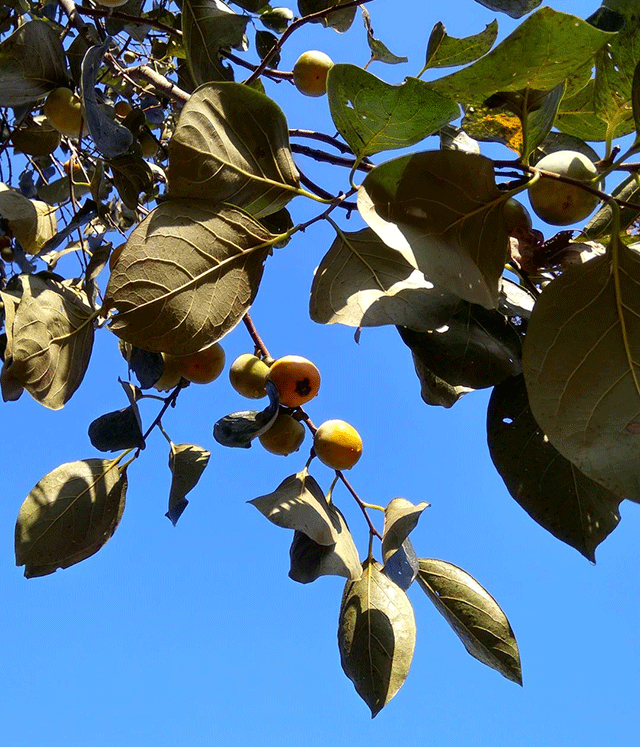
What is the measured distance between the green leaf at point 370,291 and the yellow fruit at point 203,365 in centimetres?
42

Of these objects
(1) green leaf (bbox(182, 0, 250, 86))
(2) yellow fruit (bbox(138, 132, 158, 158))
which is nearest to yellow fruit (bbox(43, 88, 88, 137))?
(1) green leaf (bbox(182, 0, 250, 86))

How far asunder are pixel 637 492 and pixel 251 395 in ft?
2.53

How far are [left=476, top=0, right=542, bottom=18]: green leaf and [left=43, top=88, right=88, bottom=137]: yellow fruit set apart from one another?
0.76 metres

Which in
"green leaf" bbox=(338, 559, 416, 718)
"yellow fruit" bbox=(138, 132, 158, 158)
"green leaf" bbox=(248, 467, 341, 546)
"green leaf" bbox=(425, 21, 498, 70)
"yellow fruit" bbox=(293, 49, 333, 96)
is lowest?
"green leaf" bbox=(338, 559, 416, 718)

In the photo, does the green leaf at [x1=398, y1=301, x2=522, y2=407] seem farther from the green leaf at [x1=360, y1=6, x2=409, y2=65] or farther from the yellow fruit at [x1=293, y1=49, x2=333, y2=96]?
the green leaf at [x1=360, y1=6, x2=409, y2=65]

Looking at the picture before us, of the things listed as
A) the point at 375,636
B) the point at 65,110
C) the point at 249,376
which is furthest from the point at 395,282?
the point at 65,110

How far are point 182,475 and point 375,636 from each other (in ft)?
1.59

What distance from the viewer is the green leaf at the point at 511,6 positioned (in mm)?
1062

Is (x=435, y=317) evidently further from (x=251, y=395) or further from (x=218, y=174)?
(x=251, y=395)

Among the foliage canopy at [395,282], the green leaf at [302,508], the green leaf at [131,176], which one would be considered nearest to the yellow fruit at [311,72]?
the foliage canopy at [395,282]

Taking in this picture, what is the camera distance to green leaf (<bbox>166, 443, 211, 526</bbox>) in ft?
4.31

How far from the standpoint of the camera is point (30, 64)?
1191 mm

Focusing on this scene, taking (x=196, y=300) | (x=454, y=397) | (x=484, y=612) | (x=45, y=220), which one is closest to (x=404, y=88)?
(x=196, y=300)

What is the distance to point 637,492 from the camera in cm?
67
